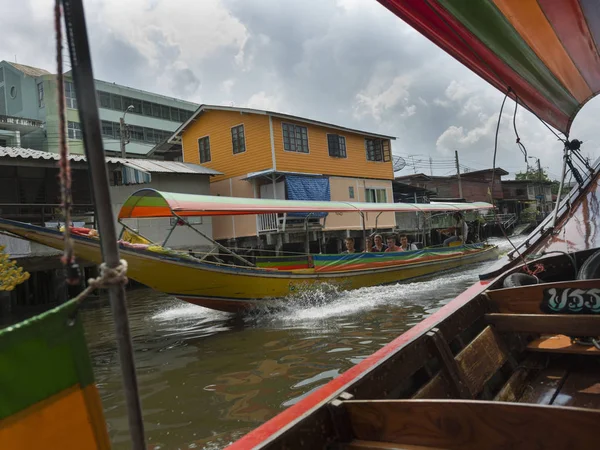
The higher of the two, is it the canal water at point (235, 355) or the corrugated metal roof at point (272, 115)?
the corrugated metal roof at point (272, 115)

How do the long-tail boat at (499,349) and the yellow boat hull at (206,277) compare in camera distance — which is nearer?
the long-tail boat at (499,349)

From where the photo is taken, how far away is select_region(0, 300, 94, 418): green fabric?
3.73 feet

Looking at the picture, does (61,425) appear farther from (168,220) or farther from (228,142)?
(228,142)

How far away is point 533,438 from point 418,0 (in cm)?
239

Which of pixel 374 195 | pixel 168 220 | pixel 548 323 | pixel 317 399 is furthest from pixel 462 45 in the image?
pixel 374 195

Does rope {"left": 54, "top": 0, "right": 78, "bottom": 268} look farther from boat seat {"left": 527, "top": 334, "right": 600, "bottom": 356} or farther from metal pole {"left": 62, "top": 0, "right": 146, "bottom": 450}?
boat seat {"left": 527, "top": 334, "right": 600, "bottom": 356}

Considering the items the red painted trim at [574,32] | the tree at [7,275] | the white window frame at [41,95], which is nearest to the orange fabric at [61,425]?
the red painted trim at [574,32]

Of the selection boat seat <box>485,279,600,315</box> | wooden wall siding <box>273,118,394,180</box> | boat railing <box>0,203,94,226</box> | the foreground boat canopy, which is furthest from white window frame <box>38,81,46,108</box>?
boat seat <box>485,279,600,315</box>

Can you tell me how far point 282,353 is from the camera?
6.38m

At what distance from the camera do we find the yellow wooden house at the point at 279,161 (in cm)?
1855

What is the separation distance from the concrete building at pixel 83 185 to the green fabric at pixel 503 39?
12.0m

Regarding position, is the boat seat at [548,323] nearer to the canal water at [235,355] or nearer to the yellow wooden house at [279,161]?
the canal water at [235,355]

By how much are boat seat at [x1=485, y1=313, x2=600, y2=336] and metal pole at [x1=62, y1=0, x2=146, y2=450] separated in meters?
2.97

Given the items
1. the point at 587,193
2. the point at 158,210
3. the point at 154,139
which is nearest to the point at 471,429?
the point at 587,193
